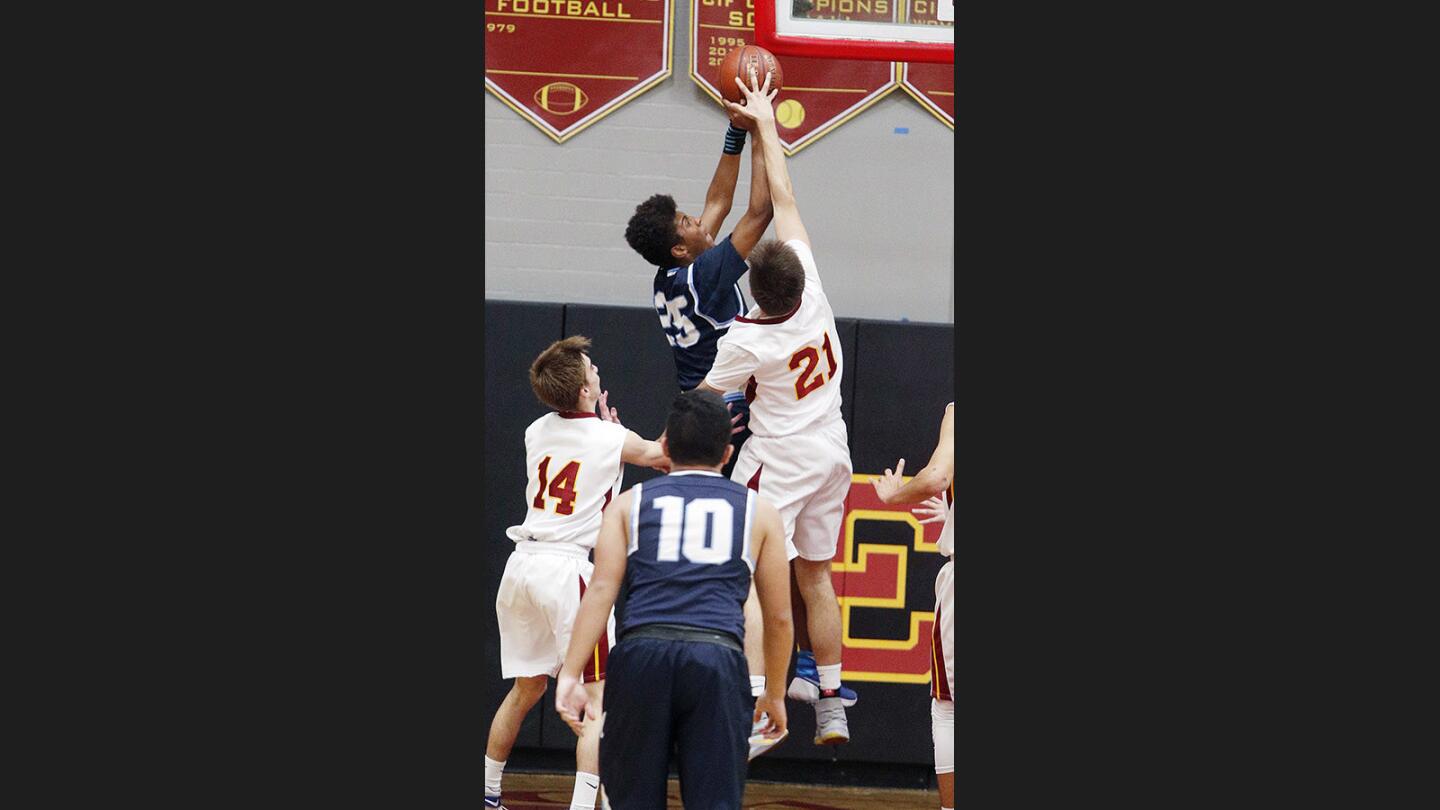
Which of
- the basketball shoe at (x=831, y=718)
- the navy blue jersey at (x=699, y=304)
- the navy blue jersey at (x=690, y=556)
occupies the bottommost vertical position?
the basketball shoe at (x=831, y=718)

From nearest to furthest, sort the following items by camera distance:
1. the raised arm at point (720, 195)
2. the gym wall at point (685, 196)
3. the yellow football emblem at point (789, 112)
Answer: the raised arm at point (720, 195) → the gym wall at point (685, 196) → the yellow football emblem at point (789, 112)

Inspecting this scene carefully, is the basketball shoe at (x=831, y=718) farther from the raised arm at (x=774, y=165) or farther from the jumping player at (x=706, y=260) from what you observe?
the raised arm at (x=774, y=165)

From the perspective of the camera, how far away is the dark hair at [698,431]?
233 inches

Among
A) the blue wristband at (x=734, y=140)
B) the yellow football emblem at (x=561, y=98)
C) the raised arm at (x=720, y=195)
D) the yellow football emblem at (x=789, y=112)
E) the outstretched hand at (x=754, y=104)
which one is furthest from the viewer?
the yellow football emblem at (x=789, y=112)

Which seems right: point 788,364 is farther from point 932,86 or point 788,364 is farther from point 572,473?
point 932,86

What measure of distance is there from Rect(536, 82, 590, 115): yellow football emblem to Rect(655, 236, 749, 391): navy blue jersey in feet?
3.43

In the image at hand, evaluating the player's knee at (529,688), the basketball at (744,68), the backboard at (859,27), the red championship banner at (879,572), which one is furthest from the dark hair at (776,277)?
the player's knee at (529,688)

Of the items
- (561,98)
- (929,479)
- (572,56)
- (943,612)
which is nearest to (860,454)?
(929,479)

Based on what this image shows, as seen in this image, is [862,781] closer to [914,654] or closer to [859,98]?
[914,654]

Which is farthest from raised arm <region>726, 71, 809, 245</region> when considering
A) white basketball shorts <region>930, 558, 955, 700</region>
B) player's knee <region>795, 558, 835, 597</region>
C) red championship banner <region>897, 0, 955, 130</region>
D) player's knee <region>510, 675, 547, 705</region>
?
player's knee <region>510, 675, 547, 705</region>

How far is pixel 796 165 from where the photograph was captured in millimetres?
8742

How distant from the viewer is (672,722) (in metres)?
5.73

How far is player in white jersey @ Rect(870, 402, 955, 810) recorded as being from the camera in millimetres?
7445

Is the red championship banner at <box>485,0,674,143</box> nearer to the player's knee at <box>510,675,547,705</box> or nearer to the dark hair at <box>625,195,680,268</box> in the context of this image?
the dark hair at <box>625,195,680,268</box>
